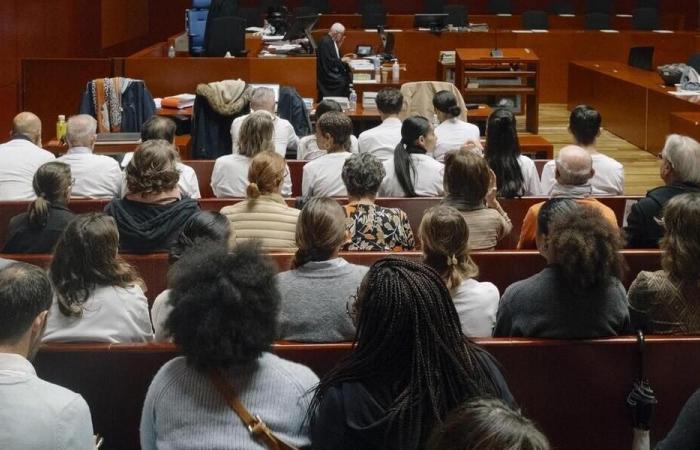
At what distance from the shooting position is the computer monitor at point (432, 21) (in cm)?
1306

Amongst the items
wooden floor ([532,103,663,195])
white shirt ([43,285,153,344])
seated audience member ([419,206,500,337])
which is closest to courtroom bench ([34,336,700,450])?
white shirt ([43,285,153,344])

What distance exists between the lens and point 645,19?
14500 millimetres

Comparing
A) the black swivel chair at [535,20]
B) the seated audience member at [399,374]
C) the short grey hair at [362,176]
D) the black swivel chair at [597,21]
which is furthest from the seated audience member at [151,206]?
the black swivel chair at [597,21]

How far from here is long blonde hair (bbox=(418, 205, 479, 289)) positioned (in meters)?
3.12

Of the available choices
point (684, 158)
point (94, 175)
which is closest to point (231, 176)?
point (94, 175)

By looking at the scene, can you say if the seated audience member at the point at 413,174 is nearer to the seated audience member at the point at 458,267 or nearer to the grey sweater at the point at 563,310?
the seated audience member at the point at 458,267

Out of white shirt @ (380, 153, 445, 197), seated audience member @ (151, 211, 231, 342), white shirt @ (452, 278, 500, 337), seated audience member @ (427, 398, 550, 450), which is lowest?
white shirt @ (452, 278, 500, 337)

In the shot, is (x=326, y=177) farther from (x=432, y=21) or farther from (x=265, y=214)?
(x=432, y=21)

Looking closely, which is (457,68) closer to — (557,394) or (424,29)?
(424,29)

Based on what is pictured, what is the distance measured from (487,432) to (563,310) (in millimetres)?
1613

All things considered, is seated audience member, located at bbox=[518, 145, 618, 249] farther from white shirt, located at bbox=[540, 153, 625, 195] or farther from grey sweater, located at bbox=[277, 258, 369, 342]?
grey sweater, located at bbox=[277, 258, 369, 342]

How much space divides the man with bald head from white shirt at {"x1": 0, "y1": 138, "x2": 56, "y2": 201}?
4287mm

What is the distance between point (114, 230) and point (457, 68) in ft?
29.2

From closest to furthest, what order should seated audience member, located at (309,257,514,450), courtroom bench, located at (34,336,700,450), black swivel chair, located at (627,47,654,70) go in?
seated audience member, located at (309,257,514,450), courtroom bench, located at (34,336,700,450), black swivel chair, located at (627,47,654,70)
